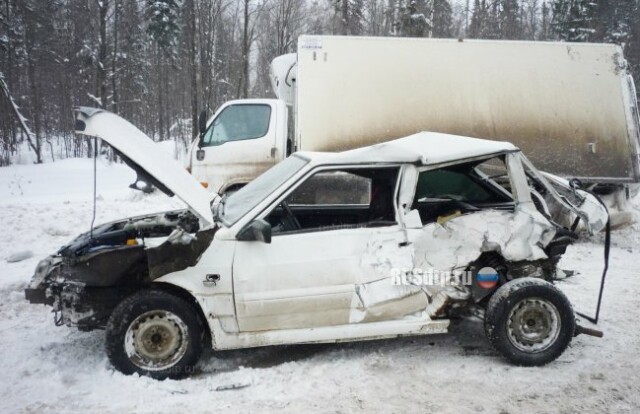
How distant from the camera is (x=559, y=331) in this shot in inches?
149

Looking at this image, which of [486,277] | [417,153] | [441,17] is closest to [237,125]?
[417,153]

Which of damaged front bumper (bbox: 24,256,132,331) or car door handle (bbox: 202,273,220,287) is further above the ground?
car door handle (bbox: 202,273,220,287)

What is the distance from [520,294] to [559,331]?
17.6 inches

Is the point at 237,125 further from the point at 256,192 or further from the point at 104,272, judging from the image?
the point at 104,272

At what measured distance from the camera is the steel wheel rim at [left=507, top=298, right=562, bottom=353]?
378 centimetres

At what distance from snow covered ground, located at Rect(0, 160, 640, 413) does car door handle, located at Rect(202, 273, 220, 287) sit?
716 mm

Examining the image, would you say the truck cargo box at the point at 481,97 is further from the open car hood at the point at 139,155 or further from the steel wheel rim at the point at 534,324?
the steel wheel rim at the point at 534,324

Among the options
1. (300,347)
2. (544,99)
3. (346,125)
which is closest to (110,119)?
(300,347)

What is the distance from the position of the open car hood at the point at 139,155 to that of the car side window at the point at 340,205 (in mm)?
655

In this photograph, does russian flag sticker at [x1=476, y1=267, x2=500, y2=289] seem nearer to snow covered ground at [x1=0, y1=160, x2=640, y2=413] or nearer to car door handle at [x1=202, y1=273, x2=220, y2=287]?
snow covered ground at [x1=0, y1=160, x2=640, y2=413]

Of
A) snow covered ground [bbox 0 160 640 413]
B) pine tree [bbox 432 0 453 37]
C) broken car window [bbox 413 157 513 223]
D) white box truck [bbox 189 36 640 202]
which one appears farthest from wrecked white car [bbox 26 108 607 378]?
pine tree [bbox 432 0 453 37]

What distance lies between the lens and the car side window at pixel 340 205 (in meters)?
3.97

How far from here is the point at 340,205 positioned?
16.2ft

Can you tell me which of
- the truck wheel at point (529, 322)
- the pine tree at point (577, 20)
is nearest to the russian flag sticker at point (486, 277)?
the truck wheel at point (529, 322)
